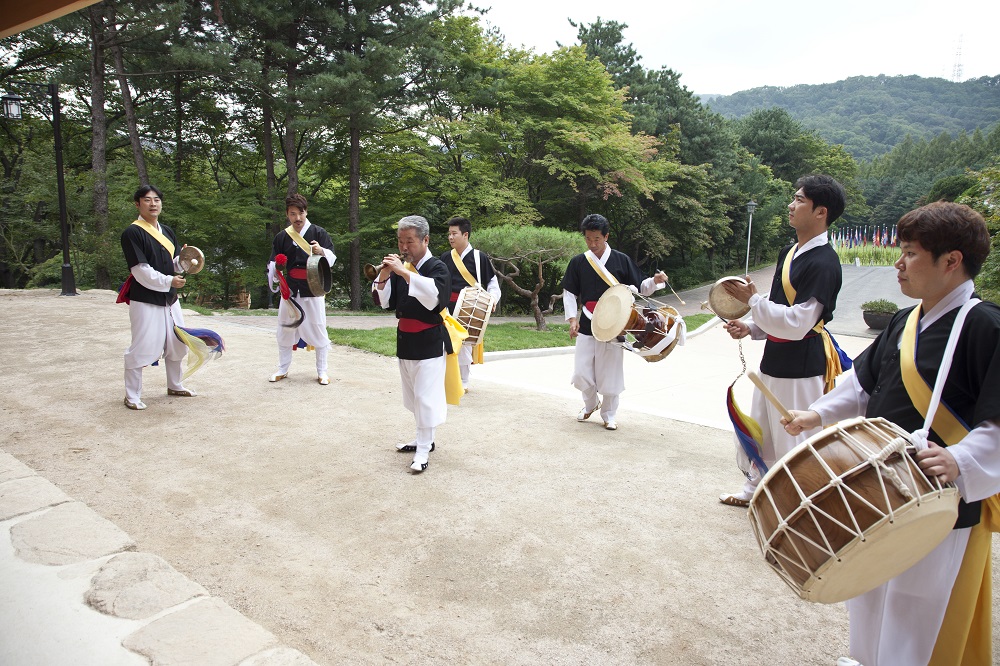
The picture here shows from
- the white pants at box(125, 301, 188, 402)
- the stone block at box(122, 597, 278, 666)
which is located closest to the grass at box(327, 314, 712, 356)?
the white pants at box(125, 301, 188, 402)

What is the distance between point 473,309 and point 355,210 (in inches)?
515

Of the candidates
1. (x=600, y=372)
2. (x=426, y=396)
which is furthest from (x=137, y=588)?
(x=600, y=372)

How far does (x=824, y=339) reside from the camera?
3738mm

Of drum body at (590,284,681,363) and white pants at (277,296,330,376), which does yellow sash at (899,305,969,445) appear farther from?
white pants at (277,296,330,376)

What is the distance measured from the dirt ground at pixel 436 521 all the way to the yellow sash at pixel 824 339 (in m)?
1.07

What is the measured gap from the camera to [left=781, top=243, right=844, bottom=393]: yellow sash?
3604 millimetres

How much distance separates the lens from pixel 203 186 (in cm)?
2105

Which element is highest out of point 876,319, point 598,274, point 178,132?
point 178,132

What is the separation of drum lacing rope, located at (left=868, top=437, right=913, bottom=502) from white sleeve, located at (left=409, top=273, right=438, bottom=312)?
314 cm

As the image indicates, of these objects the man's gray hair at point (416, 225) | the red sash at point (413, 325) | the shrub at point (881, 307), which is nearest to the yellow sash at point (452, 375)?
the red sash at point (413, 325)

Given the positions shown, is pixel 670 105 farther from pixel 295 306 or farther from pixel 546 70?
pixel 295 306

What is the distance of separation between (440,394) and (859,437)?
3.32 meters

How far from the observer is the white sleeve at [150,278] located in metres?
5.78

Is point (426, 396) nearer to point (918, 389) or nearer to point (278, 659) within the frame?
point (278, 659)
